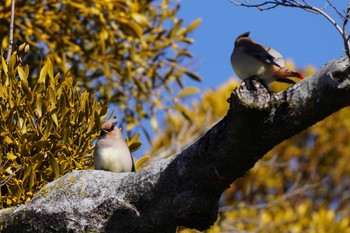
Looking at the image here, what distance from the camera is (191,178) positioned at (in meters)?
3.40

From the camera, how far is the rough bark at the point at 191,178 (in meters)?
3.12

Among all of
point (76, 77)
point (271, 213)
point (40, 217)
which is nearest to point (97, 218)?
point (40, 217)

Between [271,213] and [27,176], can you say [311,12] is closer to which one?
[27,176]

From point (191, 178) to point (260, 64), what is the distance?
0.57 metres

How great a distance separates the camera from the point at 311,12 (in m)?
3.17

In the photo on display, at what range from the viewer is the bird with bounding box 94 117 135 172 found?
4543 mm

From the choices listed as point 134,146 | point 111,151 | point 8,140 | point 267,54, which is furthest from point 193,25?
point 267,54

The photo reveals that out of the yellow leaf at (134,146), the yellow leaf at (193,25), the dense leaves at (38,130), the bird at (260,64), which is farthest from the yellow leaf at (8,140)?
the yellow leaf at (193,25)

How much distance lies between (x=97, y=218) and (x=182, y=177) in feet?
1.43

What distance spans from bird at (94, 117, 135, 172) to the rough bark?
0.62m

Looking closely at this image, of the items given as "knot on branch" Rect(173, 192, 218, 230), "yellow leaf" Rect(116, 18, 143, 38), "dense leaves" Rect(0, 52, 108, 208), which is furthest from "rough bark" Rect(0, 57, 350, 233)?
"yellow leaf" Rect(116, 18, 143, 38)

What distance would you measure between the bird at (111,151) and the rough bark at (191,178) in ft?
2.03

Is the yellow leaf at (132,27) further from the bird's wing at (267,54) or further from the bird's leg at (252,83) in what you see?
the bird's leg at (252,83)

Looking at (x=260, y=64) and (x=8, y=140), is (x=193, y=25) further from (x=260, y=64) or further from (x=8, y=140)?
(x=260, y=64)
